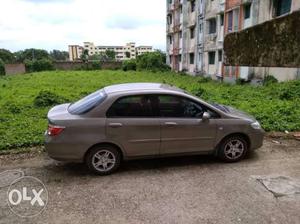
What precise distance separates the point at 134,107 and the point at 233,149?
6.70ft

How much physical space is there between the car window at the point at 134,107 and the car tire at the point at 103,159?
1.97ft

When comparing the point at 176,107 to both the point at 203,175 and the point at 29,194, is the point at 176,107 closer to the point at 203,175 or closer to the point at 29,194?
the point at 203,175

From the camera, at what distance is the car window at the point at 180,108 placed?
4625mm

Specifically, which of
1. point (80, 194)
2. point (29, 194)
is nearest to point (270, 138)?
point (80, 194)

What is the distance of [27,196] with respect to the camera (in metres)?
3.82

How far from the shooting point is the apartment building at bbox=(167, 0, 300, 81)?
1485 centimetres

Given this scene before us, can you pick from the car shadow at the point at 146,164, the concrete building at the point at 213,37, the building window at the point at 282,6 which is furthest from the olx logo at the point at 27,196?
the concrete building at the point at 213,37

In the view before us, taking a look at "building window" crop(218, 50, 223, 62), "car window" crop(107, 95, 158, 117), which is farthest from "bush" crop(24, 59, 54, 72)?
"car window" crop(107, 95, 158, 117)

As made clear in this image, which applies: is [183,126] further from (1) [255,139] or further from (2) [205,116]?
(1) [255,139]

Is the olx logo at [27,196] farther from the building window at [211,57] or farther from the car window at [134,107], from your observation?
the building window at [211,57]

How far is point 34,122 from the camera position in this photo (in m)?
7.55

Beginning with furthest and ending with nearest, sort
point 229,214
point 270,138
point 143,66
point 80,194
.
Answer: point 143,66 → point 270,138 → point 80,194 → point 229,214

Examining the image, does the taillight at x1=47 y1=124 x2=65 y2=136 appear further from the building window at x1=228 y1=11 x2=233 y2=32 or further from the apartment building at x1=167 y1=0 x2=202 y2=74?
the apartment building at x1=167 y1=0 x2=202 y2=74

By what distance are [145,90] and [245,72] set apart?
1397 centimetres
